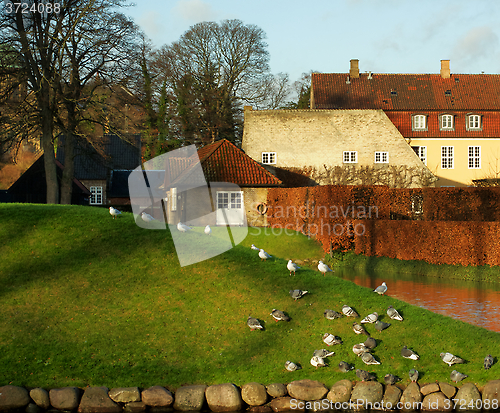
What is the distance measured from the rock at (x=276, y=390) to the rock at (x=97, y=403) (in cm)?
330

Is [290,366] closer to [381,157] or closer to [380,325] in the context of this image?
[380,325]

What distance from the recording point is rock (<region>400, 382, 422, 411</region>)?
1168cm

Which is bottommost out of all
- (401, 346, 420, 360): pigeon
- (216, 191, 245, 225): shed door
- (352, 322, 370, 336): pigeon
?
(401, 346, 420, 360): pigeon

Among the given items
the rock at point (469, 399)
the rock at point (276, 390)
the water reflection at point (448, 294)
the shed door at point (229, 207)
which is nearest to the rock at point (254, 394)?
the rock at point (276, 390)

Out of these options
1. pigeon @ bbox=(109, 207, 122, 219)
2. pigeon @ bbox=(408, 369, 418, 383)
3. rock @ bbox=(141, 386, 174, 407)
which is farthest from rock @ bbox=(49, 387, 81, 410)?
pigeon @ bbox=(109, 207, 122, 219)

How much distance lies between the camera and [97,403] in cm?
1173

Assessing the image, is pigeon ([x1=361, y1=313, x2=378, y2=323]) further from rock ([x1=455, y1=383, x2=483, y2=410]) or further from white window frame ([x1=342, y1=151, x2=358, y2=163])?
white window frame ([x1=342, y1=151, x2=358, y2=163])

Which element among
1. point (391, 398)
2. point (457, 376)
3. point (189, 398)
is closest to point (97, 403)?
point (189, 398)

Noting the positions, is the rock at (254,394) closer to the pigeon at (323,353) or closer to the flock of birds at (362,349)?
the flock of birds at (362,349)

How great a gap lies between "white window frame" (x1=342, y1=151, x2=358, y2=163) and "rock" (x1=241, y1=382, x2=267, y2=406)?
36042 millimetres

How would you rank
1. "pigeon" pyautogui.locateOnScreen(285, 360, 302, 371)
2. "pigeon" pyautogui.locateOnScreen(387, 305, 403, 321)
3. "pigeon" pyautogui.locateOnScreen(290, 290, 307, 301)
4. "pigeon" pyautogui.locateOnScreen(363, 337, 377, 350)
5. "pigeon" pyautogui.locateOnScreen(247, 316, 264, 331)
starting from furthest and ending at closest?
1. "pigeon" pyautogui.locateOnScreen(290, 290, 307, 301)
2. "pigeon" pyautogui.locateOnScreen(387, 305, 403, 321)
3. "pigeon" pyautogui.locateOnScreen(247, 316, 264, 331)
4. "pigeon" pyautogui.locateOnScreen(363, 337, 377, 350)
5. "pigeon" pyautogui.locateOnScreen(285, 360, 302, 371)

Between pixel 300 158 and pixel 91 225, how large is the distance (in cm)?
2930

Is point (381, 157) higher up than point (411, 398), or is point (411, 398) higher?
point (381, 157)

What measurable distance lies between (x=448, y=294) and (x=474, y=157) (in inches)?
1300
